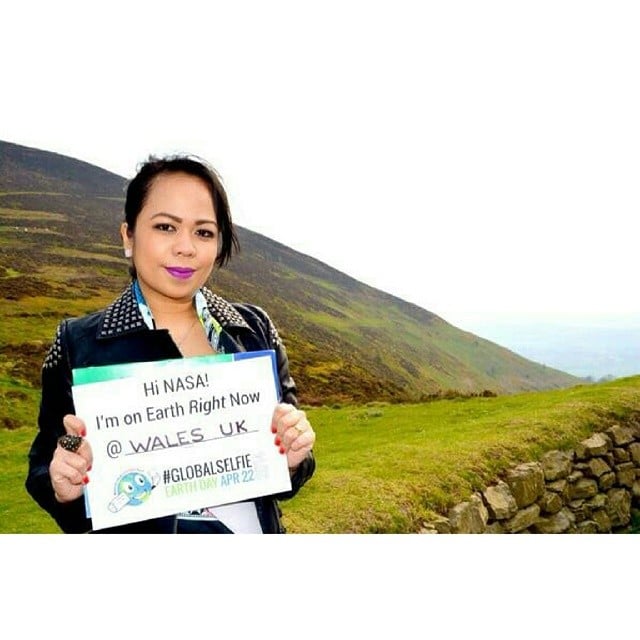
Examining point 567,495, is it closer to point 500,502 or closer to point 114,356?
point 500,502

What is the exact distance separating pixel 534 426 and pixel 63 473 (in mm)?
4305

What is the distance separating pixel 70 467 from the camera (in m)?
1.24

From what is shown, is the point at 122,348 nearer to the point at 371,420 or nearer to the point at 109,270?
the point at 109,270

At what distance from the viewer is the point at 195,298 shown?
4.90 ft

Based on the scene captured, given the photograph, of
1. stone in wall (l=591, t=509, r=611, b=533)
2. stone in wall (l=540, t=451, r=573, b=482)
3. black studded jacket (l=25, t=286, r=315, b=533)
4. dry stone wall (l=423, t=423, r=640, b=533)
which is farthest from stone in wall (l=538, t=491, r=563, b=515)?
black studded jacket (l=25, t=286, r=315, b=533)

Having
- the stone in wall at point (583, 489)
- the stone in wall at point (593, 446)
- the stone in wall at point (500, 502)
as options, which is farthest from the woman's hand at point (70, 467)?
the stone in wall at point (593, 446)

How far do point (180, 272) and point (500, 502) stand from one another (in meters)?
3.21

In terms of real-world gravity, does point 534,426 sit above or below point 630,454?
above

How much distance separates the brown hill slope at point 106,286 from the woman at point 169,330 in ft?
5.09

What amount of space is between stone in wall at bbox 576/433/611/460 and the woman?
401 cm

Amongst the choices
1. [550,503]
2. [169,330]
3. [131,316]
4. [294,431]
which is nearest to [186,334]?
[169,330]
